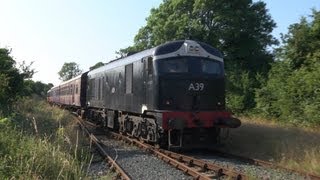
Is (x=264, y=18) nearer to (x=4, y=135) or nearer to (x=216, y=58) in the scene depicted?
(x=216, y=58)

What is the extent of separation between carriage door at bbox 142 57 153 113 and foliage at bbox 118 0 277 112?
2123 cm

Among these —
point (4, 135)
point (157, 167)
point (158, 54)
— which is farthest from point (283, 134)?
point (4, 135)

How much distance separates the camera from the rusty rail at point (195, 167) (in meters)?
10.7

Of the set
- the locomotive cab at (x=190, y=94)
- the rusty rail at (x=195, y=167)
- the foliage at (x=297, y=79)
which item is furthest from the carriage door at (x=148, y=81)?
the foliage at (x=297, y=79)

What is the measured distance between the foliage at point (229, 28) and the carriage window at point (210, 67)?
67.9 feet

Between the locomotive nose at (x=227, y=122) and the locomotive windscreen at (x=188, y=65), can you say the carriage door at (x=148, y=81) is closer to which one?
the locomotive windscreen at (x=188, y=65)

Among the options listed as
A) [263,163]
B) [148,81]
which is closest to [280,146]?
[263,163]

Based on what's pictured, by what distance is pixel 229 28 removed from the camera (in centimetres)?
3991

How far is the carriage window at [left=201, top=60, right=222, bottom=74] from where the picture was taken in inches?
653

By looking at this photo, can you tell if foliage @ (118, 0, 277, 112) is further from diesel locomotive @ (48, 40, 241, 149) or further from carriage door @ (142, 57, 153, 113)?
carriage door @ (142, 57, 153, 113)

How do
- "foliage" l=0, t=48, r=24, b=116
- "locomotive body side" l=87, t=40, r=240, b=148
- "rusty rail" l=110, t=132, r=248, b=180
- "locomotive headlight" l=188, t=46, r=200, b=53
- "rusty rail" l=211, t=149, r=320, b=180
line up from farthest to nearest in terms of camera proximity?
"foliage" l=0, t=48, r=24, b=116, "locomotive headlight" l=188, t=46, r=200, b=53, "locomotive body side" l=87, t=40, r=240, b=148, "rusty rail" l=110, t=132, r=248, b=180, "rusty rail" l=211, t=149, r=320, b=180

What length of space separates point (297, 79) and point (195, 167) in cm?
1077

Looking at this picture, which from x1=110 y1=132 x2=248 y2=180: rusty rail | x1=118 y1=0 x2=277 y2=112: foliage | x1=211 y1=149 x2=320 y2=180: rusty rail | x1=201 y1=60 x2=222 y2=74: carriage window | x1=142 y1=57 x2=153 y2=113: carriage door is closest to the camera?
x1=211 y1=149 x2=320 y2=180: rusty rail

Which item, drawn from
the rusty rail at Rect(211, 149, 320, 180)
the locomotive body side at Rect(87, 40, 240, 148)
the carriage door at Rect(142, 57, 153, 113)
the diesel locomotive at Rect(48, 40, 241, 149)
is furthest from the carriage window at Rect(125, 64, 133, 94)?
the rusty rail at Rect(211, 149, 320, 180)
